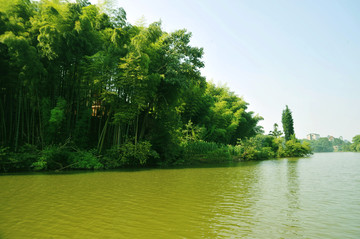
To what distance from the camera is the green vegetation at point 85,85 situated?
9359mm

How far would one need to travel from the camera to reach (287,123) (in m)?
36.5

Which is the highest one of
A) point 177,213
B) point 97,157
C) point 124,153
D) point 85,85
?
point 85,85

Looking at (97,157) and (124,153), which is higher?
(124,153)

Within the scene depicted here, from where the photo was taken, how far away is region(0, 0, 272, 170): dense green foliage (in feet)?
30.7

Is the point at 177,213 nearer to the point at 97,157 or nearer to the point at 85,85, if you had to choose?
the point at 97,157

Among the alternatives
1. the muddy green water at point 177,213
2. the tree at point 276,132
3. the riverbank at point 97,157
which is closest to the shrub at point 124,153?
the riverbank at point 97,157

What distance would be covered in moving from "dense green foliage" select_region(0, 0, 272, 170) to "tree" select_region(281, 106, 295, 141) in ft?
89.5

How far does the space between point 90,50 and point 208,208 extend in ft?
31.1

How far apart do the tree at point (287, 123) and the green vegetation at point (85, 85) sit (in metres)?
27.1

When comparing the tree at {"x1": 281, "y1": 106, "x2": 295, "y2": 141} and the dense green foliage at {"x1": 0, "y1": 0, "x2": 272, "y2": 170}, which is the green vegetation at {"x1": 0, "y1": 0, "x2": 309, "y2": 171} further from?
the tree at {"x1": 281, "y1": 106, "x2": 295, "y2": 141}

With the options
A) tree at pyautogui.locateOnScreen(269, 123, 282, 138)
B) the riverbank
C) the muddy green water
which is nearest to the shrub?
the riverbank

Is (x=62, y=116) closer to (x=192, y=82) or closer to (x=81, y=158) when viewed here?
(x=81, y=158)

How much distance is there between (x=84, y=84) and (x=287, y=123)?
111 ft

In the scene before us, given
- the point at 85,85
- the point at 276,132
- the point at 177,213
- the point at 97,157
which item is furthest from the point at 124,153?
the point at 276,132
